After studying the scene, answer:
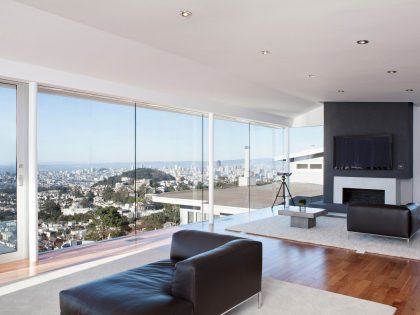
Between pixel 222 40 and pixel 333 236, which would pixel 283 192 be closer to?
pixel 333 236

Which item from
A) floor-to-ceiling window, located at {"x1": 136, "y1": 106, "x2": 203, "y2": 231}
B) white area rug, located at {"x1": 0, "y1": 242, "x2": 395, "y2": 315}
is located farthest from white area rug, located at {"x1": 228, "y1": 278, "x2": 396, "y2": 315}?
floor-to-ceiling window, located at {"x1": 136, "y1": 106, "x2": 203, "y2": 231}

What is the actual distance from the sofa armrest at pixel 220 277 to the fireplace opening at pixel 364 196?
20.9 ft

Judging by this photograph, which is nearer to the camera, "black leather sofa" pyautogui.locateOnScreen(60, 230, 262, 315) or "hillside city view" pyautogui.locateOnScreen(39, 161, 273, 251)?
"black leather sofa" pyautogui.locateOnScreen(60, 230, 262, 315)

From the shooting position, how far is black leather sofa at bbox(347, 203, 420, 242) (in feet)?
17.3

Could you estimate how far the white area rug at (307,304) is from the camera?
312cm

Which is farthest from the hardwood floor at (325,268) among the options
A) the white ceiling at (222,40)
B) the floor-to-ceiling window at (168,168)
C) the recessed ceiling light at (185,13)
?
the recessed ceiling light at (185,13)

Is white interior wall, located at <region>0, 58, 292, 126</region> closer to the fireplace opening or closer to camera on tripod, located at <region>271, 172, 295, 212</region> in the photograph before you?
camera on tripod, located at <region>271, 172, 295, 212</region>

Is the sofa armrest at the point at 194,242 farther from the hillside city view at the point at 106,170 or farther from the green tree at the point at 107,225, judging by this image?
the green tree at the point at 107,225

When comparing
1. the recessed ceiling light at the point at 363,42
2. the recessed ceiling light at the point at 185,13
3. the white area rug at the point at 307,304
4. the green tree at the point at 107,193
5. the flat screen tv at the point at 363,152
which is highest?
the recessed ceiling light at the point at 363,42

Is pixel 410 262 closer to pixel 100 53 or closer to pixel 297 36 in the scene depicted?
pixel 297 36

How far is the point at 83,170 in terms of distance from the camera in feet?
18.3

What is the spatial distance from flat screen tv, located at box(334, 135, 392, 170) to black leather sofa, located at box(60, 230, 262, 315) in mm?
6540

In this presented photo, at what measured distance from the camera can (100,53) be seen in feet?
14.8

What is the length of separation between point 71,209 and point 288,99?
17.3 feet
